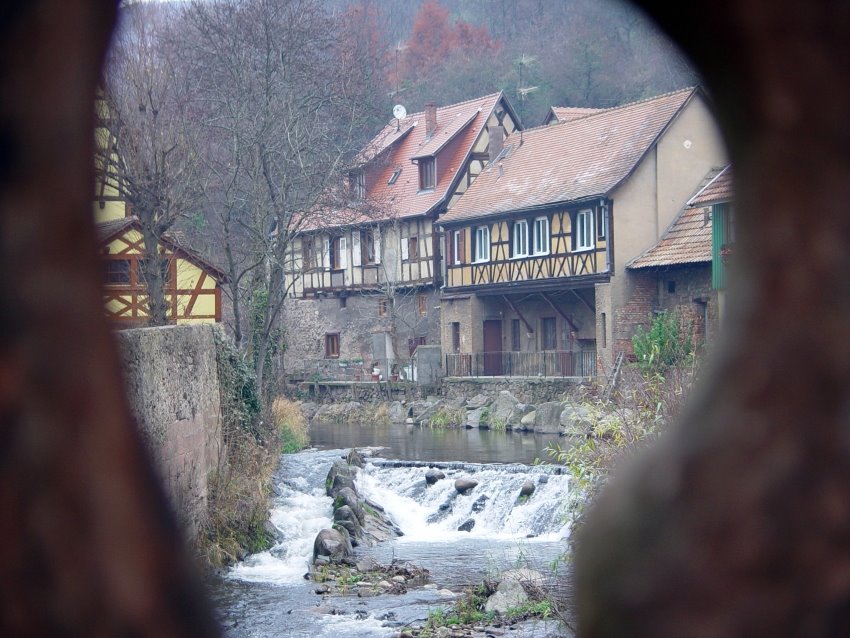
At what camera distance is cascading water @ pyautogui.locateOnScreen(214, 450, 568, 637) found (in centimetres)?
1211

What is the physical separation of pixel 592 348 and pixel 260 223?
49.6 feet

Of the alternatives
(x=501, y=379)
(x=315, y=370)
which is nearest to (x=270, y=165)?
(x=501, y=379)

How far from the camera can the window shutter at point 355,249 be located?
151 ft

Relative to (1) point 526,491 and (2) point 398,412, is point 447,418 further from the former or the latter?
(1) point 526,491

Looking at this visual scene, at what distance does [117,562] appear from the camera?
2.33 feet

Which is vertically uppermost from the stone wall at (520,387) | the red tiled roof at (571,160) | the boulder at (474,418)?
the red tiled roof at (571,160)

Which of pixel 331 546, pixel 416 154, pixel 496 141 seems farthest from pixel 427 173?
pixel 331 546

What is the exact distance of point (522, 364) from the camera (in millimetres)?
36375

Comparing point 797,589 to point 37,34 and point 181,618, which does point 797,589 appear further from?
point 37,34

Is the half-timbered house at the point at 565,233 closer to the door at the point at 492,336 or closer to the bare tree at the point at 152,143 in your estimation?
the door at the point at 492,336

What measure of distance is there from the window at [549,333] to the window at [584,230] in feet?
12.4

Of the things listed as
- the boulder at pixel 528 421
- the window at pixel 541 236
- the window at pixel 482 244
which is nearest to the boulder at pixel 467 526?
the boulder at pixel 528 421

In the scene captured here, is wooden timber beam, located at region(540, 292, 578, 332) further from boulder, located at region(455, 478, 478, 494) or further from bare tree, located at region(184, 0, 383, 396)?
boulder, located at region(455, 478, 478, 494)

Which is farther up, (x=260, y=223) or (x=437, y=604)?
(x=260, y=223)
